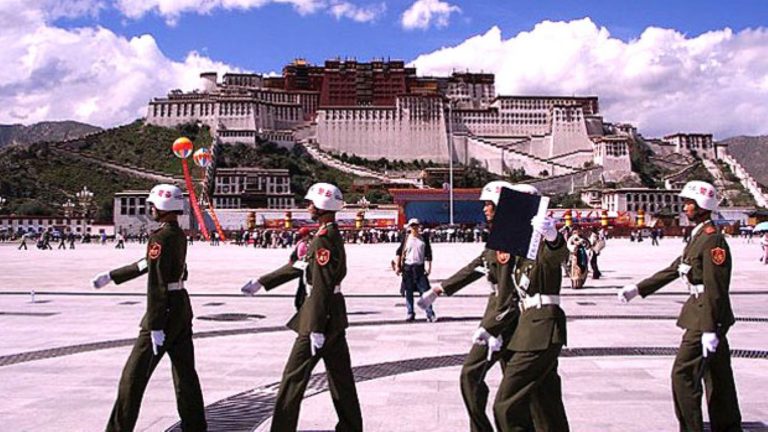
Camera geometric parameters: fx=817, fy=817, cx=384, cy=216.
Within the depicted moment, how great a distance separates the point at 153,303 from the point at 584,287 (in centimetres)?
1650

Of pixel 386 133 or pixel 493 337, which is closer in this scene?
pixel 493 337

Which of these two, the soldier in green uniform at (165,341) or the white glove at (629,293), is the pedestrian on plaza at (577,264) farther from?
the soldier in green uniform at (165,341)

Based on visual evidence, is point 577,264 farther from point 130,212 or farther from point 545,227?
point 130,212

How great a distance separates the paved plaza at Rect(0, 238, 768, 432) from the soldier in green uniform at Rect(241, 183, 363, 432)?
2.26ft

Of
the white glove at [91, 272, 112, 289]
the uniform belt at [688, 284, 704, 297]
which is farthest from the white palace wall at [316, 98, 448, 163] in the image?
the uniform belt at [688, 284, 704, 297]

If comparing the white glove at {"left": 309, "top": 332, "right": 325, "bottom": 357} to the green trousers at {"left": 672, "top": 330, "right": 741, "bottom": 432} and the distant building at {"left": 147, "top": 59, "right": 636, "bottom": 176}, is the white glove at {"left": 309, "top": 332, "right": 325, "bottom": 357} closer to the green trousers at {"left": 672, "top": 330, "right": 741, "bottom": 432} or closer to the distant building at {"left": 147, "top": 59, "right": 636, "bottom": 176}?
the green trousers at {"left": 672, "top": 330, "right": 741, "bottom": 432}

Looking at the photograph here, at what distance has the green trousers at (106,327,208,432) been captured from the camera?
5.75 metres

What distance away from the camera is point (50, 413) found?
→ 6.79 meters

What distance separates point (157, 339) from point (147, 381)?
312 mm

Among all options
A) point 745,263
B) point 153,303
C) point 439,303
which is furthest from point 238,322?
point 745,263

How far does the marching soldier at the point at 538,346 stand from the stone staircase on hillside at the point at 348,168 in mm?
114463

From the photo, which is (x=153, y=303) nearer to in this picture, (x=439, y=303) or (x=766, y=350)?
(x=766, y=350)

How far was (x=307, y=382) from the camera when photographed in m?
5.71

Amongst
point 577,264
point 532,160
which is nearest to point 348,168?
point 532,160
